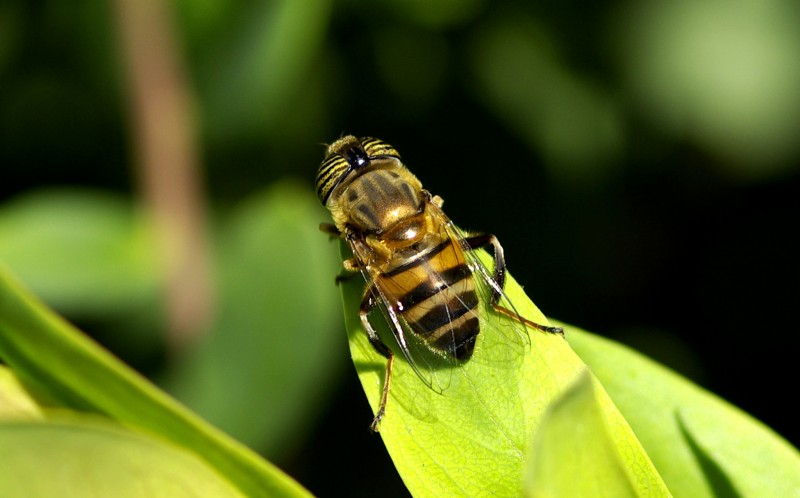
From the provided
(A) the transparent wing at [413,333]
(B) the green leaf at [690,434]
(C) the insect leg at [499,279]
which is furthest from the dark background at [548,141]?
(B) the green leaf at [690,434]

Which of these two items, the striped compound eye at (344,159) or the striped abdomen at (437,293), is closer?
the striped abdomen at (437,293)

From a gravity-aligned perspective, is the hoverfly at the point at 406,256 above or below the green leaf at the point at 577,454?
below

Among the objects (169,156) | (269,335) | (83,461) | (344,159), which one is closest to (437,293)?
(344,159)

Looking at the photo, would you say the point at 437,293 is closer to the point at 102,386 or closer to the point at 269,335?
the point at 269,335

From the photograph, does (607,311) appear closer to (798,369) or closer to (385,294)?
(798,369)

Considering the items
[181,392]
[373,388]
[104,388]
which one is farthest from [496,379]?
[181,392]

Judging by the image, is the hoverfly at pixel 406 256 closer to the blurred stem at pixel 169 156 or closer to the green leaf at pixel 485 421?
the green leaf at pixel 485 421

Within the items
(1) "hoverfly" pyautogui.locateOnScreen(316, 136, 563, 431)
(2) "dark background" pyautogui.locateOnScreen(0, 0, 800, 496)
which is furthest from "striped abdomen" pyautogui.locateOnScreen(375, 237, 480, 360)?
(2) "dark background" pyautogui.locateOnScreen(0, 0, 800, 496)
